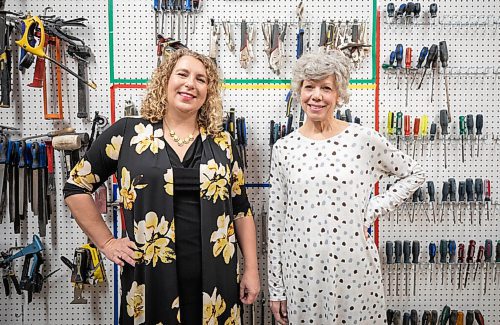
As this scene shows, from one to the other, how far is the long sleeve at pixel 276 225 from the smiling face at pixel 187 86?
43 centimetres

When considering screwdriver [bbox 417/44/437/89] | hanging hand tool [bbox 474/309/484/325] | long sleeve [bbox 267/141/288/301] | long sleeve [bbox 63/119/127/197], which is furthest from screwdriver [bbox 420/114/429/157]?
long sleeve [bbox 63/119/127/197]

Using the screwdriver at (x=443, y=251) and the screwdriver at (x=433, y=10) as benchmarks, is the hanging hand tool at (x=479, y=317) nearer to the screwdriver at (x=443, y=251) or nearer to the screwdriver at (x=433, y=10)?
the screwdriver at (x=443, y=251)

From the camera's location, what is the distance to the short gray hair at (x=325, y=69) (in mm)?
1851

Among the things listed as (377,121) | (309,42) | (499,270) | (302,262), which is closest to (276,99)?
(309,42)

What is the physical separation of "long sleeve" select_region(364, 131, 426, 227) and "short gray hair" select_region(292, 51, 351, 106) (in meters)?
0.26

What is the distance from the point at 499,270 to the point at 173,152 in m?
2.04

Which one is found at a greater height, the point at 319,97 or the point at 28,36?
the point at 28,36

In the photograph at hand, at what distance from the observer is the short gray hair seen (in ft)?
6.07

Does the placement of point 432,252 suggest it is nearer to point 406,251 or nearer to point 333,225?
point 406,251

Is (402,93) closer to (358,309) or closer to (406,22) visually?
(406,22)

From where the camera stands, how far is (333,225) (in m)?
1.85

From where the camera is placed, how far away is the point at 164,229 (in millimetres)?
1779

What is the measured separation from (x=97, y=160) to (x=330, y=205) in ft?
3.31

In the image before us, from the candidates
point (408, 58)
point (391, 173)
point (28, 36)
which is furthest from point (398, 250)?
point (28, 36)
